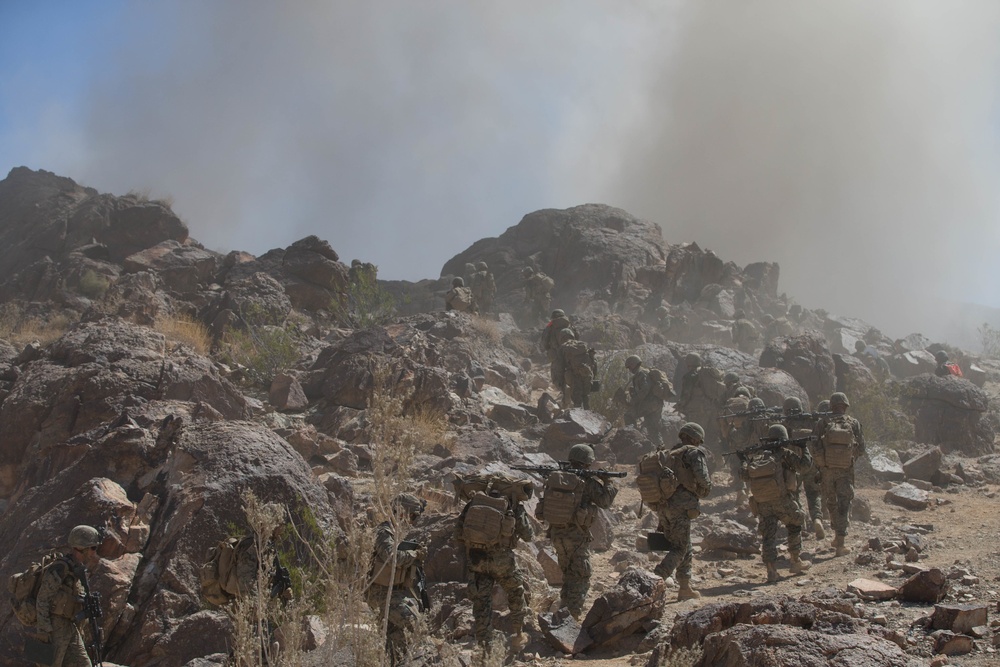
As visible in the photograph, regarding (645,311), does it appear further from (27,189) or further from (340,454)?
(27,189)

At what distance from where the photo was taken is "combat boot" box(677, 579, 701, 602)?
310 inches

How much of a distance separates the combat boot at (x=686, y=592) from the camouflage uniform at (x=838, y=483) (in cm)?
256

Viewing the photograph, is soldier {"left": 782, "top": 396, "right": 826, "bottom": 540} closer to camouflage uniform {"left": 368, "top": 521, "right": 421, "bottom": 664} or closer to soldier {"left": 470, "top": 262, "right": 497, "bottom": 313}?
camouflage uniform {"left": 368, "top": 521, "right": 421, "bottom": 664}

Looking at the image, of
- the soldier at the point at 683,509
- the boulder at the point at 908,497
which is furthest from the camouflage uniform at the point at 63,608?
the boulder at the point at 908,497

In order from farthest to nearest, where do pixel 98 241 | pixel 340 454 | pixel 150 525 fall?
pixel 98 241, pixel 340 454, pixel 150 525

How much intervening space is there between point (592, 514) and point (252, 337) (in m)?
10.9

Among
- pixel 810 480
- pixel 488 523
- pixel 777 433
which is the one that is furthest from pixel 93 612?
pixel 810 480

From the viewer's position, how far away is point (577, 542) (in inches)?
295

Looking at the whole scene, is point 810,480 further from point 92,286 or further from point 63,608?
point 92,286

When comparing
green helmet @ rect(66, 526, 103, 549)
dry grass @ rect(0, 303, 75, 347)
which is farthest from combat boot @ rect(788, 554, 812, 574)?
dry grass @ rect(0, 303, 75, 347)

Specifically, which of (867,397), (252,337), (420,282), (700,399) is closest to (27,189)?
(420,282)

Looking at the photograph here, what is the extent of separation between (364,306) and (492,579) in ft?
47.1

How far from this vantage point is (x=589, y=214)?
118 feet

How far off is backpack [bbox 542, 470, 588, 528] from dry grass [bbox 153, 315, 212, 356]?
991 cm
